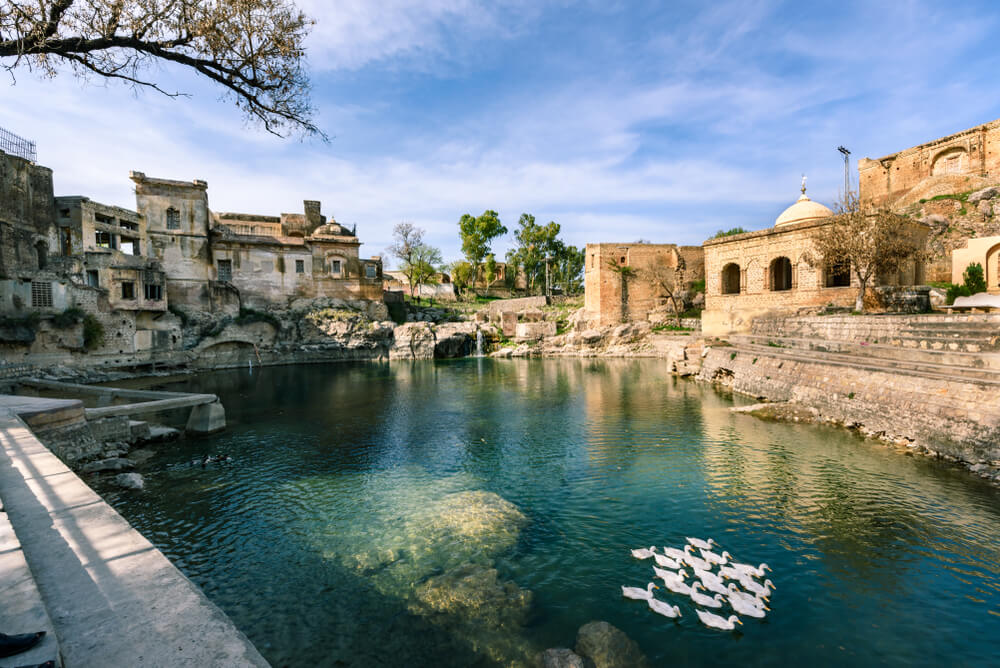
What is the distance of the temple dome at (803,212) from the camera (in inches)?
1093

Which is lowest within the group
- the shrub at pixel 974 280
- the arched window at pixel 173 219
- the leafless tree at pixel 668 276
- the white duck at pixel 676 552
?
the white duck at pixel 676 552

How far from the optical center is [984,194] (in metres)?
22.8

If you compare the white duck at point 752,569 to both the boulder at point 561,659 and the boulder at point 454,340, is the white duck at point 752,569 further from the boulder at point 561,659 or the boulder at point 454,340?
the boulder at point 454,340

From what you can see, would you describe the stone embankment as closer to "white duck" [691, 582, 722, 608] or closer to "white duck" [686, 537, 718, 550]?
"white duck" [686, 537, 718, 550]

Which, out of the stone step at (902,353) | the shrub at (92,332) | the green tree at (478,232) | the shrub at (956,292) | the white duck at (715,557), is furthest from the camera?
the green tree at (478,232)

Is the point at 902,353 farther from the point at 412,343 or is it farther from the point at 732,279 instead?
the point at 412,343

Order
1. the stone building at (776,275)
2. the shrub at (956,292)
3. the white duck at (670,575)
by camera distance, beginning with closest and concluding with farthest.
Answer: the white duck at (670,575)
the shrub at (956,292)
the stone building at (776,275)

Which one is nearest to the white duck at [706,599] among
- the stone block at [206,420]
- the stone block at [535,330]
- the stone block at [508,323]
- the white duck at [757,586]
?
the white duck at [757,586]

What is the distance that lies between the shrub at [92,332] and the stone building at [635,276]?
3139cm

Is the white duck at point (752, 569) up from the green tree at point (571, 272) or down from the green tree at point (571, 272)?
down

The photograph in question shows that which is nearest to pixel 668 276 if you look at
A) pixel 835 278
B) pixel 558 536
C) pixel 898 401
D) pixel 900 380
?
pixel 835 278

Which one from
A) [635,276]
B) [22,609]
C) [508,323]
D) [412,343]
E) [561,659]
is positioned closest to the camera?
[22,609]

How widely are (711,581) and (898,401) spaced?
8.40 m

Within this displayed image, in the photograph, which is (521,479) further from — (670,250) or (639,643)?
(670,250)
